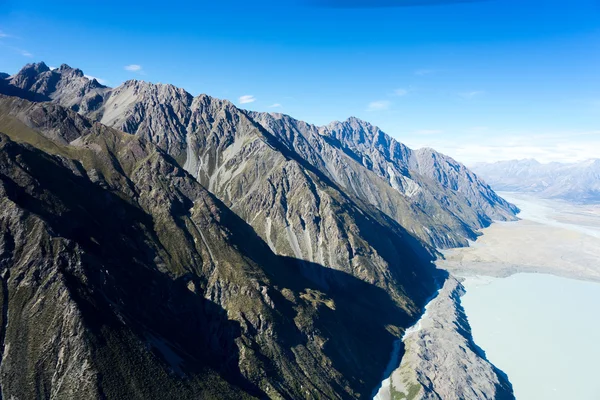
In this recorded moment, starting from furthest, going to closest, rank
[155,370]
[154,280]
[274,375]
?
[154,280] → [274,375] → [155,370]

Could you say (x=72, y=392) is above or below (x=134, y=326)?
below

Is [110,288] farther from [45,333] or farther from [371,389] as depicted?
[371,389]

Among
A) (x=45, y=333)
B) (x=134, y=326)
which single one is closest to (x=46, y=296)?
(x=45, y=333)

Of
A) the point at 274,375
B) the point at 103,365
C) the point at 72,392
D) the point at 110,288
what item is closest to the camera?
the point at 72,392

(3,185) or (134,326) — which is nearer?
(134,326)

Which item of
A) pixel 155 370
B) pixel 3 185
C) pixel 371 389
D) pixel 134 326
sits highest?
pixel 3 185

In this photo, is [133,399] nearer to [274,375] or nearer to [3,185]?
[274,375]

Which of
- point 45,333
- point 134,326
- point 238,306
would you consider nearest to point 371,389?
point 238,306

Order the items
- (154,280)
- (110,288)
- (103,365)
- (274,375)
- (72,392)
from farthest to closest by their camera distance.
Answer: (154,280)
(274,375)
(110,288)
(103,365)
(72,392)

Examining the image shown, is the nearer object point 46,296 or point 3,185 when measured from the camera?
point 46,296
